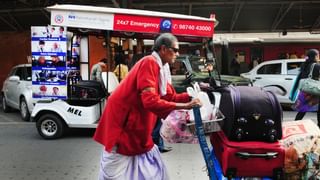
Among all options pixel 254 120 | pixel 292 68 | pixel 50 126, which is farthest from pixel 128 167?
pixel 292 68

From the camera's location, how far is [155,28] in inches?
320

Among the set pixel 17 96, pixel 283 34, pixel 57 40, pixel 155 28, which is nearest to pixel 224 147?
pixel 155 28

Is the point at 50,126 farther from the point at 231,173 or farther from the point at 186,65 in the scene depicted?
the point at 231,173

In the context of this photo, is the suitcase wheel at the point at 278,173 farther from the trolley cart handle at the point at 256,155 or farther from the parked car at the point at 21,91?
the parked car at the point at 21,91

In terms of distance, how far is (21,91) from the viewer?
11.6 meters

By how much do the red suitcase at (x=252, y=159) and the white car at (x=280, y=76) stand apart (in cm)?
980

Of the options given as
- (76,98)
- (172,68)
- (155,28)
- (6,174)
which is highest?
(155,28)

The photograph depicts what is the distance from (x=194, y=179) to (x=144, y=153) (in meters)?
2.32

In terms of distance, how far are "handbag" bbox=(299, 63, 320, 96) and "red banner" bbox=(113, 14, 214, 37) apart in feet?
6.93

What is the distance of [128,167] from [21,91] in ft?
29.6

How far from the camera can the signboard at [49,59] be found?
8.16 m

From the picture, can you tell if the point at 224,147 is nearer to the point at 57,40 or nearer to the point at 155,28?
the point at 155,28

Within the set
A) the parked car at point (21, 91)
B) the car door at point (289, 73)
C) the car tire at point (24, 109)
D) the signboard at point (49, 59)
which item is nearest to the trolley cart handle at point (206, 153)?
the signboard at point (49, 59)

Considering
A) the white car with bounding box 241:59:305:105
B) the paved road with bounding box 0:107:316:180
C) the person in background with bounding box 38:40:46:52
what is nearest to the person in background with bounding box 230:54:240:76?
the white car with bounding box 241:59:305:105
